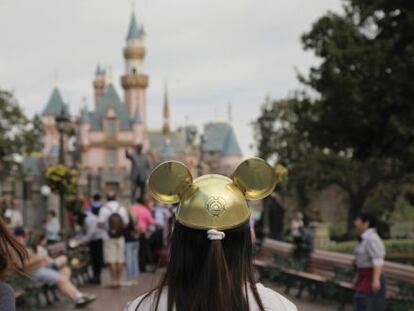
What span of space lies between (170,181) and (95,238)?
49.4 ft

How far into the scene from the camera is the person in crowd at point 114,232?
54.3 feet

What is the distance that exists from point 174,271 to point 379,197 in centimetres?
5336

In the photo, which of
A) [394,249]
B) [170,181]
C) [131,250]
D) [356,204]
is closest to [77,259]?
[131,250]

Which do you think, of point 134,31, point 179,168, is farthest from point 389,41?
point 134,31

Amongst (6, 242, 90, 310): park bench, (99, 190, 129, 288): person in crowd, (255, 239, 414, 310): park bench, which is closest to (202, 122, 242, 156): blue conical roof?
(255, 239, 414, 310): park bench

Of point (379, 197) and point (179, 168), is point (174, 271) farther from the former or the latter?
point (379, 197)

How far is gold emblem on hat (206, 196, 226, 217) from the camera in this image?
3.29 metres

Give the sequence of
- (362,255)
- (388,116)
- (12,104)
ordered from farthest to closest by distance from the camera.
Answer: (12,104) < (388,116) < (362,255)

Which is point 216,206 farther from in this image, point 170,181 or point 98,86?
point 98,86

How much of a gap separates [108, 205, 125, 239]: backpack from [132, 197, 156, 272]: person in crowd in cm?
199

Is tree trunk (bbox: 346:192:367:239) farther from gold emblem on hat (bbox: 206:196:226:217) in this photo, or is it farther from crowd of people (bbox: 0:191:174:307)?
gold emblem on hat (bbox: 206:196:226:217)

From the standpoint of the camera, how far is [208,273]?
319 cm

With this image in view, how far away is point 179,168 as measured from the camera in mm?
3463

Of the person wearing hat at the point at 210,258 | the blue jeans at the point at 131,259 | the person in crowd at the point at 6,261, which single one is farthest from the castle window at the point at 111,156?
the person wearing hat at the point at 210,258
